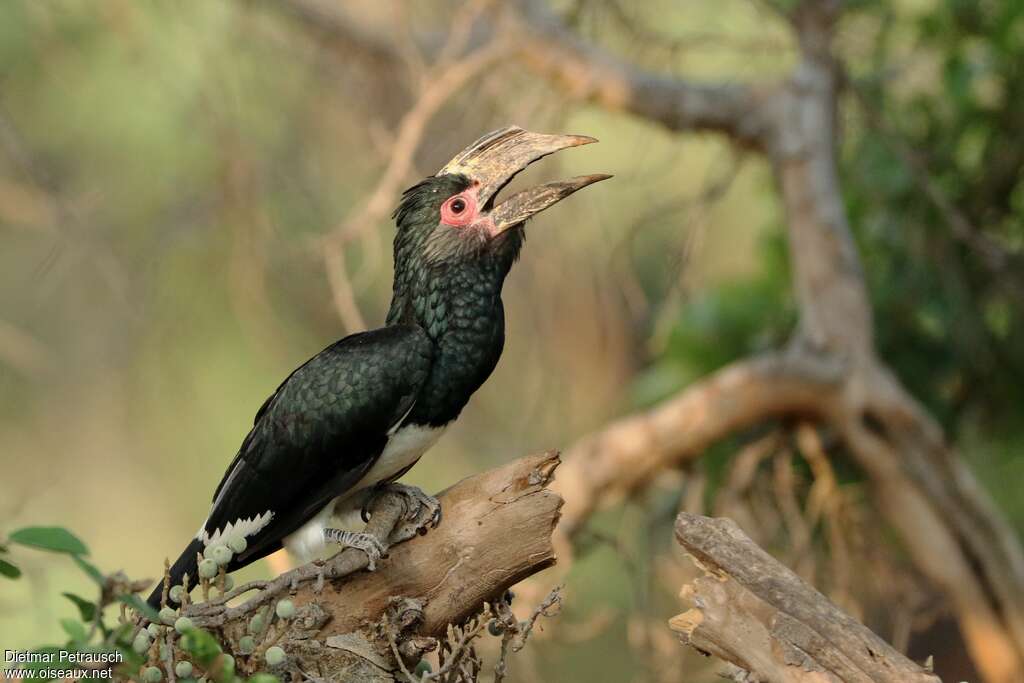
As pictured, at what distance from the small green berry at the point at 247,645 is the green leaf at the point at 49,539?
46 cm

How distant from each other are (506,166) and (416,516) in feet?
1.86

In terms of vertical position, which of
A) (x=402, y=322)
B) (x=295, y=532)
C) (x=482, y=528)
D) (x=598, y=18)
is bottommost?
(x=482, y=528)

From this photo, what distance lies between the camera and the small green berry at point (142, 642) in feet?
4.84

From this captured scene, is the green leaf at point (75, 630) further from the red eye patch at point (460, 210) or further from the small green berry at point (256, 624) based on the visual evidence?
the red eye patch at point (460, 210)

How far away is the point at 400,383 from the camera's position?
1942 mm

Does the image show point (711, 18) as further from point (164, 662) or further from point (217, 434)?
point (217, 434)

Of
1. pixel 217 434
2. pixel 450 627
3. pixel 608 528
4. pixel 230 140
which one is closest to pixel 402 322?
pixel 450 627

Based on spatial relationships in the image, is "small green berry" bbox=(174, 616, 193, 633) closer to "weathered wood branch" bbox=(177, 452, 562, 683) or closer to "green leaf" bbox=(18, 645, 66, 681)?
"green leaf" bbox=(18, 645, 66, 681)

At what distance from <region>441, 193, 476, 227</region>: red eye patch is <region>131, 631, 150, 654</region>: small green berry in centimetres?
84

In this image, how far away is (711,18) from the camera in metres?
3.79

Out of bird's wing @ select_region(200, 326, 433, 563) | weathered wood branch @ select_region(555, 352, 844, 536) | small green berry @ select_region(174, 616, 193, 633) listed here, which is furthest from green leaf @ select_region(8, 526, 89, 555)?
weathered wood branch @ select_region(555, 352, 844, 536)

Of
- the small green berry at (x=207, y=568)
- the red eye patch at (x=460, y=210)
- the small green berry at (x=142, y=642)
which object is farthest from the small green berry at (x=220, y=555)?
the red eye patch at (x=460, y=210)

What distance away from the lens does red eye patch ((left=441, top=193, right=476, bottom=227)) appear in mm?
2068

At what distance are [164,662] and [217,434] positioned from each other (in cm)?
569
